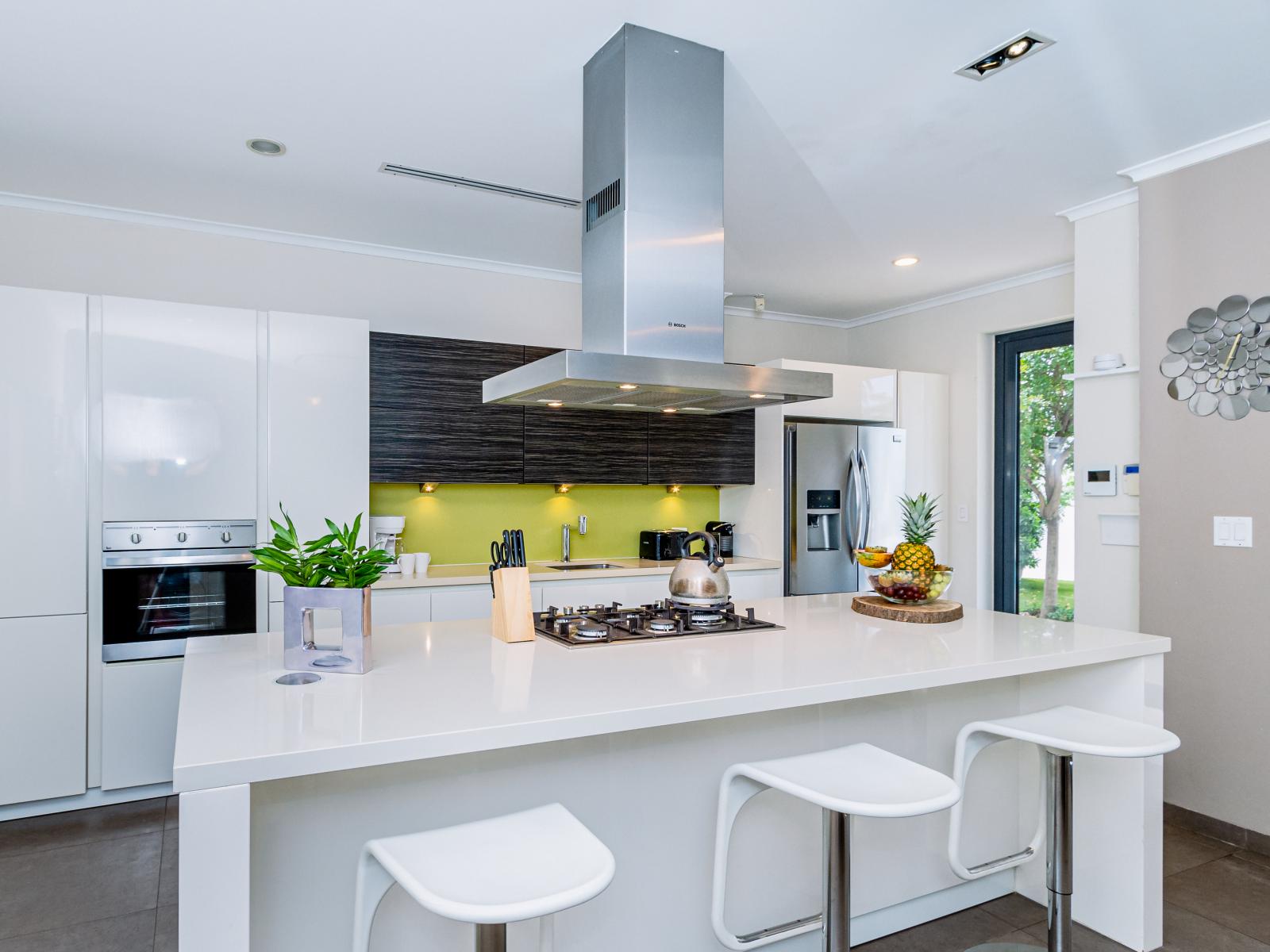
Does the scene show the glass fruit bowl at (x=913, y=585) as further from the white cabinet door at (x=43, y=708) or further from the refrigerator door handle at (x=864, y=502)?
the white cabinet door at (x=43, y=708)

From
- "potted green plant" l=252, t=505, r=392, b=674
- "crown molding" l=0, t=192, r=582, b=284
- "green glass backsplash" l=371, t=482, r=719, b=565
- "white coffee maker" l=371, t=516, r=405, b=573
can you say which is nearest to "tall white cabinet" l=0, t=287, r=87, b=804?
"crown molding" l=0, t=192, r=582, b=284

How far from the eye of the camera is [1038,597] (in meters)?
4.69

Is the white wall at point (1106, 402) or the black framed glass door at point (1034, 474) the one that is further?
the black framed glass door at point (1034, 474)

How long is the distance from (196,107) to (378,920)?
2547 mm

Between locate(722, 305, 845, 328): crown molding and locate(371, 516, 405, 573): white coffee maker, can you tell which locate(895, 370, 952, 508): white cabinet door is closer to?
locate(722, 305, 845, 328): crown molding

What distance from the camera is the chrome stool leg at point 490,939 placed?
131 cm

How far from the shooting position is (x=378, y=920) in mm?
1622

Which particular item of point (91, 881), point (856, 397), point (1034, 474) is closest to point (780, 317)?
point (856, 397)

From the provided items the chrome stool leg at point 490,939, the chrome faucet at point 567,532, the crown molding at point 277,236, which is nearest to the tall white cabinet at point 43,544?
the crown molding at point 277,236

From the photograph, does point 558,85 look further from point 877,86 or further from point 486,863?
point 486,863

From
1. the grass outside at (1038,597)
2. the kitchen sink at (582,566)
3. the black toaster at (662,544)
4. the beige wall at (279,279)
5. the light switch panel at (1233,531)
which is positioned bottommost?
the grass outside at (1038,597)

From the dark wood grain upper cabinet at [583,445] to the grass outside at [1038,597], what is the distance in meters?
2.32

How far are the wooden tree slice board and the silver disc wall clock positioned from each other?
1333mm

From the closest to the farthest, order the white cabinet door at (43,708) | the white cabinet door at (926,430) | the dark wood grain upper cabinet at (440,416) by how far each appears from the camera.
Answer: the white cabinet door at (43,708), the dark wood grain upper cabinet at (440,416), the white cabinet door at (926,430)
